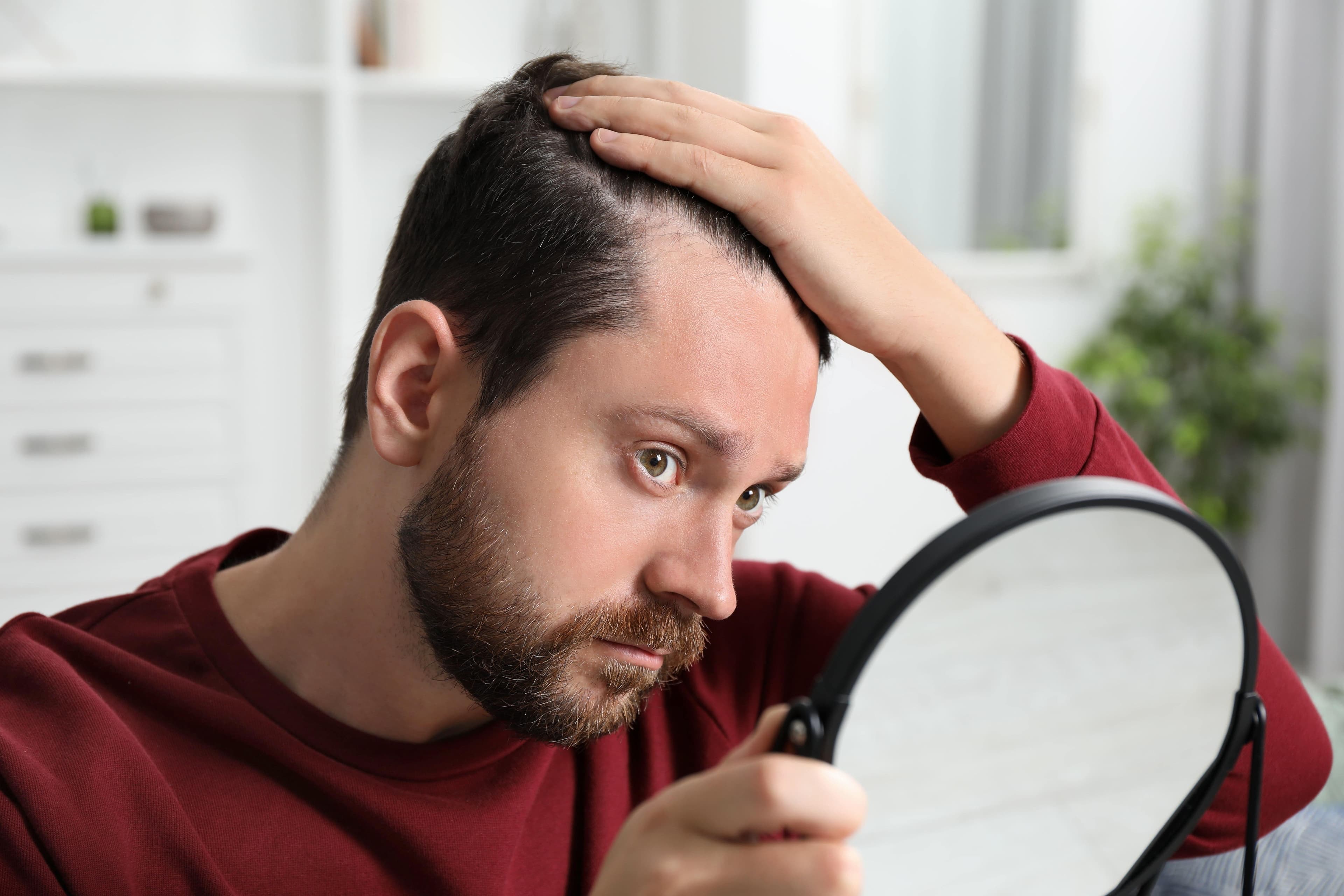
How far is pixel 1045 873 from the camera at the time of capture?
0.57m

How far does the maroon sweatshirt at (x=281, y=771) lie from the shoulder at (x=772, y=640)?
0.13 m

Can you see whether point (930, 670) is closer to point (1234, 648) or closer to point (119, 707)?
point (1234, 648)

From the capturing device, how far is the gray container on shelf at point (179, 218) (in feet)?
10.3

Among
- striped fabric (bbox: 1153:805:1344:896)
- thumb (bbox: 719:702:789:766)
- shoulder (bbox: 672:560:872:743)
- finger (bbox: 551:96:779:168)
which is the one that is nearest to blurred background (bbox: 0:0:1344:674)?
shoulder (bbox: 672:560:872:743)

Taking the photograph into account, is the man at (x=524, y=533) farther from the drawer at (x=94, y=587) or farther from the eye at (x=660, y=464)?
the drawer at (x=94, y=587)

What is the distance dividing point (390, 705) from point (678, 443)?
34cm

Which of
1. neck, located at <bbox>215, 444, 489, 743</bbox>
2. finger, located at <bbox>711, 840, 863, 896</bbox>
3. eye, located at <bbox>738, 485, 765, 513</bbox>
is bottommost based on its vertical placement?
neck, located at <bbox>215, 444, 489, 743</bbox>

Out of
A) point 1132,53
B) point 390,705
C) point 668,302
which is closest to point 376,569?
point 390,705

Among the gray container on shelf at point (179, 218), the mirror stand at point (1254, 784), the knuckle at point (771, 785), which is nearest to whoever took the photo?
the knuckle at point (771, 785)

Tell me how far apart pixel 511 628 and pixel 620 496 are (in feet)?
0.44

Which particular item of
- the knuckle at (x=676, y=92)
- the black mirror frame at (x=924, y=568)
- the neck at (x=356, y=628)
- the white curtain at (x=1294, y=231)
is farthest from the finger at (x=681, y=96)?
the white curtain at (x=1294, y=231)

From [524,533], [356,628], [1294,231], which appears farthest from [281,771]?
[1294,231]

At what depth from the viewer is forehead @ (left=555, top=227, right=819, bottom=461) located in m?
0.82

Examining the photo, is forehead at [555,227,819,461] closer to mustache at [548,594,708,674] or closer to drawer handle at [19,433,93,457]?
mustache at [548,594,708,674]
